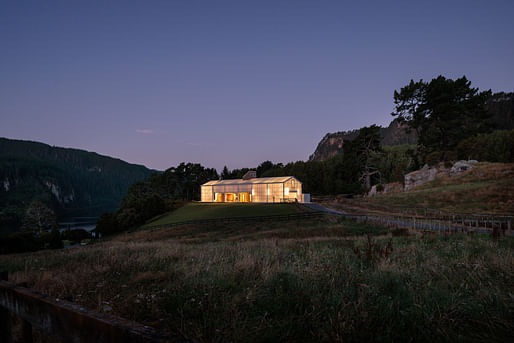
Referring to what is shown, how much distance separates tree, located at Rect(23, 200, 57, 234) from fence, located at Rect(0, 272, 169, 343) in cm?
8286

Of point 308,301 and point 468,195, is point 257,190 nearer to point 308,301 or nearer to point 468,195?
point 468,195

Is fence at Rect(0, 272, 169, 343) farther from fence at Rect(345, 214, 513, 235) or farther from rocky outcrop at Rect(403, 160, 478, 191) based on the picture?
rocky outcrop at Rect(403, 160, 478, 191)

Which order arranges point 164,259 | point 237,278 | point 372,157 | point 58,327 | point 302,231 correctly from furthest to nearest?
1. point 372,157
2. point 302,231
3. point 164,259
4. point 237,278
5. point 58,327

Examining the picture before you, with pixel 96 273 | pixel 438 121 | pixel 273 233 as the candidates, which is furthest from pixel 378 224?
pixel 438 121

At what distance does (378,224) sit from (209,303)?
2275 cm

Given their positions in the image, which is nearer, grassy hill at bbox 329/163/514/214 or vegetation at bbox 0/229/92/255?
grassy hill at bbox 329/163/514/214

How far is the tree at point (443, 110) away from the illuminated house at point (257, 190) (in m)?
27.1

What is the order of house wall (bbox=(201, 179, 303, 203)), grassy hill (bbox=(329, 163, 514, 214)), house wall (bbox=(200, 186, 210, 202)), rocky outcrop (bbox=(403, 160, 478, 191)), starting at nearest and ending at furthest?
grassy hill (bbox=(329, 163, 514, 214)) < rocky outcrop (bbox=(403, 160, 478, 191)) < house wall (bbox=(201, 179, 303, 203)) < house wall (bbox=(200, 186, 210, 202))

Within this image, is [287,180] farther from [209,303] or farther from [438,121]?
[209,303]

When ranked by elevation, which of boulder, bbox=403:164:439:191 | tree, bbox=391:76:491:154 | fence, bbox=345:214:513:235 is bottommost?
fence, bbox=345:214:513:235

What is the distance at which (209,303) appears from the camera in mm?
4117

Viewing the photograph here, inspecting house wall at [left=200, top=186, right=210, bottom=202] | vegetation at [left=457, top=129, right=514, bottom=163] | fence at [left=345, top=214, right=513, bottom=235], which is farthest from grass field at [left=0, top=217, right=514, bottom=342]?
house wall at [left=200, top=186, right=210, bottom=202]

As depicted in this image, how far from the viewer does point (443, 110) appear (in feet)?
172

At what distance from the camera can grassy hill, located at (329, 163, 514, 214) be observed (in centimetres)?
3116
